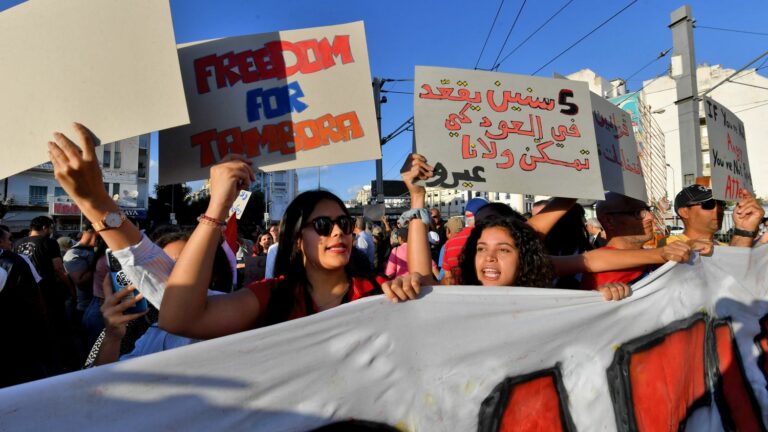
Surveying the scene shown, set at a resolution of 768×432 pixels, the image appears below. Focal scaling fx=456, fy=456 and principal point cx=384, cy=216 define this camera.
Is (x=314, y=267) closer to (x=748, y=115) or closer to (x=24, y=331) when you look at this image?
(x=24, y=331)

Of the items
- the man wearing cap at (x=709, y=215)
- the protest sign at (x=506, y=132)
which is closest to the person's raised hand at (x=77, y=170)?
the protest sign at (x=506, y=132)

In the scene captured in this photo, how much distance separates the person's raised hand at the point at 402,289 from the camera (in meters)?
1.48

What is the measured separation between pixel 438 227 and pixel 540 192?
224 inches

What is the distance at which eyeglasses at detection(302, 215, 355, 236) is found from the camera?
1775 mm

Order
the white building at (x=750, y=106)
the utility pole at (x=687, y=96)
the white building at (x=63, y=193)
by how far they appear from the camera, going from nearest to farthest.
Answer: the utility pole at (x=687, y=96)
the white building at (x=750, y=106)
the white building at (x=63, y=193)

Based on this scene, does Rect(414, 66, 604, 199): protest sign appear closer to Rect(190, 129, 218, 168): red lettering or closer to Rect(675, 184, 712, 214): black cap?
Rect(190, 129, 218, 168): red lettering

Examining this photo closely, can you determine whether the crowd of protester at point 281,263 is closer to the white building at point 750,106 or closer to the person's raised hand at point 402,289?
the person's raised hand at point 402,289

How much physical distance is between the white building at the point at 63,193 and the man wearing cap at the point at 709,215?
42.4 meters

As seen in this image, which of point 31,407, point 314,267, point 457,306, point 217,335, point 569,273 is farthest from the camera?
point 569,273

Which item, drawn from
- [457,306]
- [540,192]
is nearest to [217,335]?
[457,306]

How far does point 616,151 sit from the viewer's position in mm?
2787

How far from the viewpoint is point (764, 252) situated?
3.05 metres

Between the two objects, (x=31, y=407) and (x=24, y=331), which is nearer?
(x=31, y=407)

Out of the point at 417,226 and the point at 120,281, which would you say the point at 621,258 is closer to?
the point at 417,226
